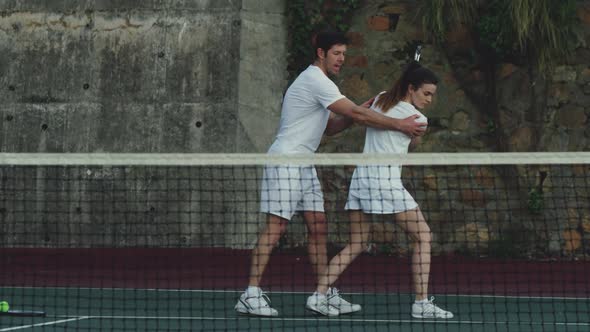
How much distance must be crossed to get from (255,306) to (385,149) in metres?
1.26

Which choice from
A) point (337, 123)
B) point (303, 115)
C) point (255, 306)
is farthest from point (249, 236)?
point (255, 306)

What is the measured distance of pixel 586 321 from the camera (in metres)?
7.31

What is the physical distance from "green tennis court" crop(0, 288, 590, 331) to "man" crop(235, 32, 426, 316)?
155mm

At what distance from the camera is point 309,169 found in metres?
7.68

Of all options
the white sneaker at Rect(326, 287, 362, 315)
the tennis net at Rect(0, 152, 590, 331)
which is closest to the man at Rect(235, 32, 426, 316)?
the white sneaker at Rect(326, 287, 362, 315)

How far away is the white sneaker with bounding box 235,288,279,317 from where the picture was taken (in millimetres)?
7387

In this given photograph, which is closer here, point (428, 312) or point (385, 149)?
point (428, 312)

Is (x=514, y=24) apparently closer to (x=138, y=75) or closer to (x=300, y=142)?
(x=138, y=75)

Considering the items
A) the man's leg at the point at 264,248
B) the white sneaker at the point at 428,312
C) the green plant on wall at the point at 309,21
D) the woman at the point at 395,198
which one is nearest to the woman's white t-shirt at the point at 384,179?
the woman at the point at 395,198

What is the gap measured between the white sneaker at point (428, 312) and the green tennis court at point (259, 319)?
0.06m

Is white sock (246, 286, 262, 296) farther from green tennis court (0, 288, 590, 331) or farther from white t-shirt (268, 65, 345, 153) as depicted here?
white t-shirt (268, 65, 345, 153)

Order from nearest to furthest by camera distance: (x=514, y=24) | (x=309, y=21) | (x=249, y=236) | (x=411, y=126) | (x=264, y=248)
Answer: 1. (x=411, y=126)
2. (x=264, y=248)
3. (x=514, y=24)
4. (x=249, y=236)
5. (x=309, y=21)

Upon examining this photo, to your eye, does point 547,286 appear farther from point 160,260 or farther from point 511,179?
point 160,260

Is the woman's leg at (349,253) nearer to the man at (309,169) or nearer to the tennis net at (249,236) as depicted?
the man at (309,169)
